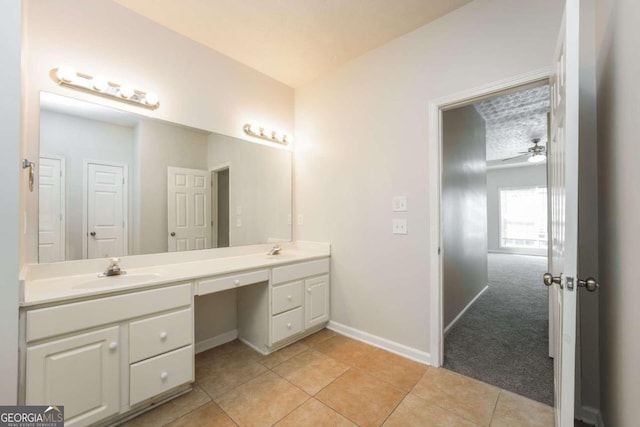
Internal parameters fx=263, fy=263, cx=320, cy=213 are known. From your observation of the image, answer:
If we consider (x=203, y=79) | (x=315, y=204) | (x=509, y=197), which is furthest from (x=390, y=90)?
(x=509, y=197)

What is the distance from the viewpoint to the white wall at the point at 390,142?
1.76 metres

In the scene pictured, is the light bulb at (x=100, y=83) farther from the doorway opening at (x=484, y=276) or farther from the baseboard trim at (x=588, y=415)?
the baseboard trim at (x=588, y=415)

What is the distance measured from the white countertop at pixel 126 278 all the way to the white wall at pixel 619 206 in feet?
6.46

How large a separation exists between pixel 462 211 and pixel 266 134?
2486mm

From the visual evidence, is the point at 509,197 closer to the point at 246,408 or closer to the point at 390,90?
the point at 390,90

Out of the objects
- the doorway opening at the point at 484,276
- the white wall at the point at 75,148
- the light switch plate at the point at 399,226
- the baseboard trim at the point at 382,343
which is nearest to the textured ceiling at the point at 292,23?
the doorway opening at the point at 484,276

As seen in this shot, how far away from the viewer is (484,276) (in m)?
4.25

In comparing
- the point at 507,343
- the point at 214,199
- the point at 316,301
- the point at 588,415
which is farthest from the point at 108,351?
the point at 507,343

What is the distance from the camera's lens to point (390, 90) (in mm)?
2303

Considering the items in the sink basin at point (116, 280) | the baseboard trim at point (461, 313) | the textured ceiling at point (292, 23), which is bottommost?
the baseboard trim at point (461, 313)

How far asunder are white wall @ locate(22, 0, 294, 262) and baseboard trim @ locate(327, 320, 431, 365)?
2202mm

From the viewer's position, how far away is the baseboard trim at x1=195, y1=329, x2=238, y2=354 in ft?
7.63

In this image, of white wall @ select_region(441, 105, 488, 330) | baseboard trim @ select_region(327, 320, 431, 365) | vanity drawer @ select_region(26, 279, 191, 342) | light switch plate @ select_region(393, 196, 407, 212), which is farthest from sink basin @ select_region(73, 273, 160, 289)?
white wall @ select_region(441, 105, 488, 330)

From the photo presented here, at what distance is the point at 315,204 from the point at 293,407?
5.99 feet
